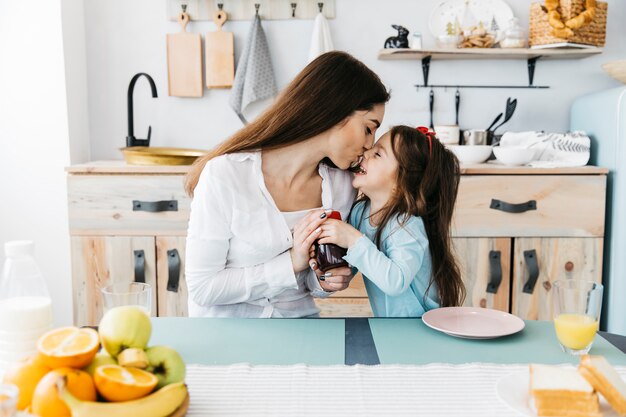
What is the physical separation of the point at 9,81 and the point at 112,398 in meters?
2.44

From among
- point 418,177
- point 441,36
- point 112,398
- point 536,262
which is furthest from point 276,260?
point 441,36

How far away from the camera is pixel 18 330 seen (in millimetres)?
920

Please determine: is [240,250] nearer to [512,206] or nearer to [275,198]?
[275,198]

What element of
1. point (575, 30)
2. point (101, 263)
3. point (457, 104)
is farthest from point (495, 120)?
point (101, 263)

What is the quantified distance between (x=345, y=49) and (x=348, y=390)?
7.41 feet

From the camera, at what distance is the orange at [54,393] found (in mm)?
721

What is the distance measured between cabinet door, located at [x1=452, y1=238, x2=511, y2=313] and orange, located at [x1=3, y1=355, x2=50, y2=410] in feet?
6.26

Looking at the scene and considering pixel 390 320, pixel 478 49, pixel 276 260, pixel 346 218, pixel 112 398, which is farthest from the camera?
pixel 478 49

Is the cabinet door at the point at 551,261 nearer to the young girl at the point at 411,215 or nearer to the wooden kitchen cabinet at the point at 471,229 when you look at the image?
the wooden kitchen cabinet at the point at 471,229

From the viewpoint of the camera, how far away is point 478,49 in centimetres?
274

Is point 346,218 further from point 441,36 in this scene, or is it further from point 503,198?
point 441,36

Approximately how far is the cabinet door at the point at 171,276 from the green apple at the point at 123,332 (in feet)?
5.53

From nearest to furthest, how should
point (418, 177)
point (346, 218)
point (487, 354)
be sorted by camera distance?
point (487, 354) < point (418, 177) < point (346, 218)

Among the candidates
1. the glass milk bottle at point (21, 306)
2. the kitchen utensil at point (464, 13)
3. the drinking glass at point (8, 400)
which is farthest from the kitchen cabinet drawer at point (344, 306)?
the drinking glass at point (8, 400)
